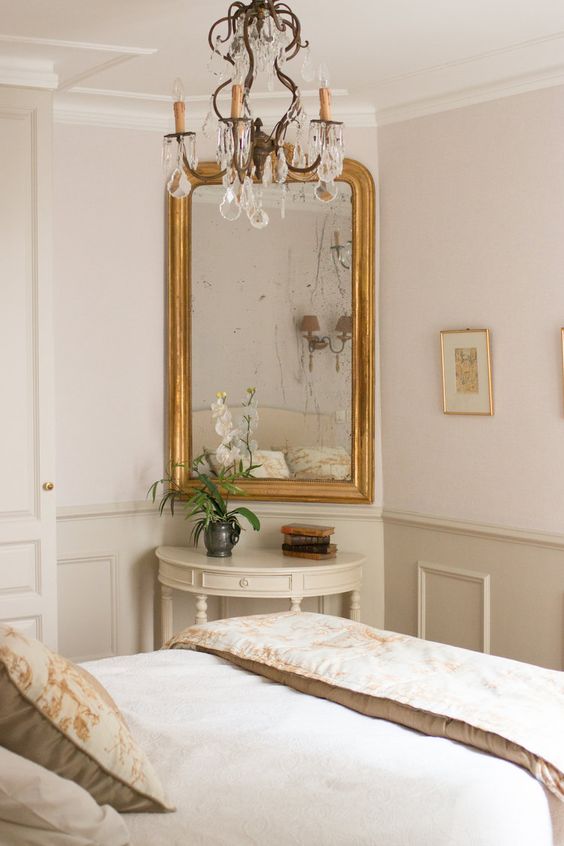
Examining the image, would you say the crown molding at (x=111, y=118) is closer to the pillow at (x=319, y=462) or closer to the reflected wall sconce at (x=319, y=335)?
the reflected wall sconce at (x=319, y=335)

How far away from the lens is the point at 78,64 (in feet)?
12.5

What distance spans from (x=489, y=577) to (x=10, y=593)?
1975 mm

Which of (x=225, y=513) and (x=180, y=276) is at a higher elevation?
(x=180, y=276)

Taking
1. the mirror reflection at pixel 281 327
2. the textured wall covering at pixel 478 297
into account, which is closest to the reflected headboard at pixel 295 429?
the mirror reflection at pixel 281 327

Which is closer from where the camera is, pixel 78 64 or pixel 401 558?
pixel 78 64

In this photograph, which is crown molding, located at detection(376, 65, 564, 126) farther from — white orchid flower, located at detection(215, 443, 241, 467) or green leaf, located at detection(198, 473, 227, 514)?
green leaf, located at detection(198, 473, 227, 514)

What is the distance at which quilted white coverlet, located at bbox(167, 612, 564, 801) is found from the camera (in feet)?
6.66

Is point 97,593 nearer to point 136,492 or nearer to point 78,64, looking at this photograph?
point 136,492

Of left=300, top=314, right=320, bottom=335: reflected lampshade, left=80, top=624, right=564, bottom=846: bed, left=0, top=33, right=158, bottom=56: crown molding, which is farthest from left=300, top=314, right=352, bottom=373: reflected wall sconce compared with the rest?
left=80, top=624, right=564, bottom=846: bed

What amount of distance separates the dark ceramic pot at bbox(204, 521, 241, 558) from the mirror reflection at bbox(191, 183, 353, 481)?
357mm

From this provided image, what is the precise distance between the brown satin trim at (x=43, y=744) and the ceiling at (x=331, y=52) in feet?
7.99

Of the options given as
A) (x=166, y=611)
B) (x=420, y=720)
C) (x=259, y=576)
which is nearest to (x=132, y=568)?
(x=166, y=611)

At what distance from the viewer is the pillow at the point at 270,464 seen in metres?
4.51

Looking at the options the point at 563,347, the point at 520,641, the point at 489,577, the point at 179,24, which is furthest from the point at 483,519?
the point at 179,24
